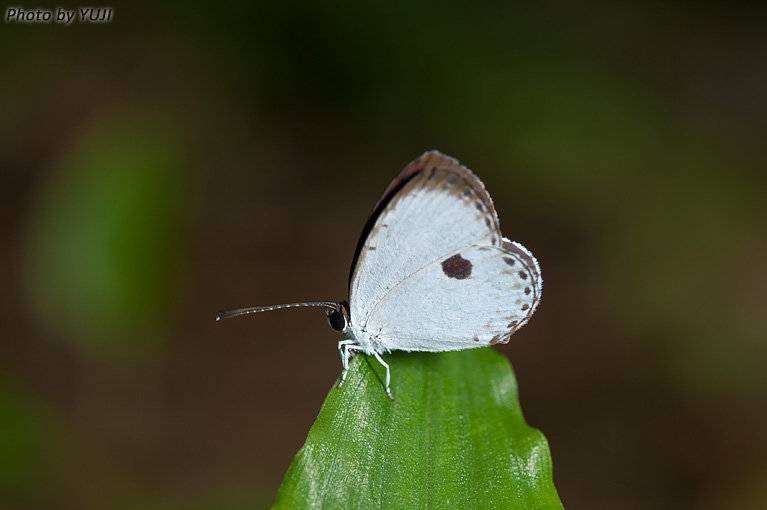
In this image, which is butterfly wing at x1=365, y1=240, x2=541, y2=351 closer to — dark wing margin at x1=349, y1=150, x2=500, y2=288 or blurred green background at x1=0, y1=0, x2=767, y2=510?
dark wing margin at x1=349, y1=150, x2=500, y2=288

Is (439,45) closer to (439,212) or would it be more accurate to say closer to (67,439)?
(439,212)

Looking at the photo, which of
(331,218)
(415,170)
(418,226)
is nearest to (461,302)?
(418,226)

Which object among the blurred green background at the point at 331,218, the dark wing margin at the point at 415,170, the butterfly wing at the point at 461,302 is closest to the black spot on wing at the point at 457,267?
the butterfly wing at the point at 461,302

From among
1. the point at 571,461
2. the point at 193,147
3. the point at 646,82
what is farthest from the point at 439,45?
the point at 571,461

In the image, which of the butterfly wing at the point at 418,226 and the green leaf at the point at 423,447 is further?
the butterfly wing at the point at 418,226

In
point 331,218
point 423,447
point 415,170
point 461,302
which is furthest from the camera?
point 331,218

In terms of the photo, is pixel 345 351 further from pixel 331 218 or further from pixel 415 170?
pixel 331 218

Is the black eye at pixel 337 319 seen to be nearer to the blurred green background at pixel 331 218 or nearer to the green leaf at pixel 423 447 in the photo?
the green leaf at pixel 423 447
